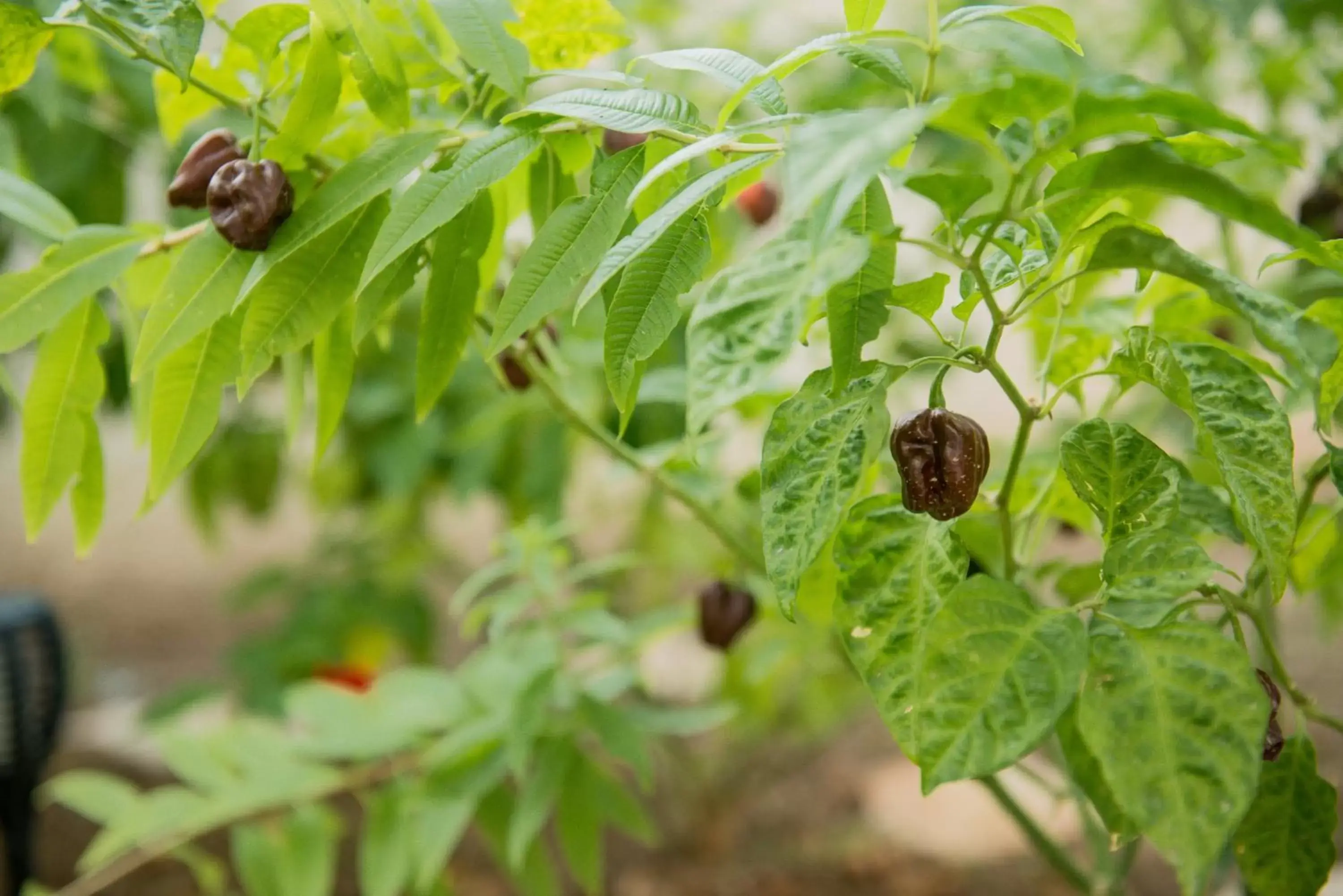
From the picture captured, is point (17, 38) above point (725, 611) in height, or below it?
above

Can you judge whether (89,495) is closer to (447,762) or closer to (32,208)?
(32,208)

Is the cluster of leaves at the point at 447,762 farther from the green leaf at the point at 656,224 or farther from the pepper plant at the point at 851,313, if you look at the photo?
the green leaf at the point at 656,224

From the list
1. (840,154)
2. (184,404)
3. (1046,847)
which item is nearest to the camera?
(840,154)

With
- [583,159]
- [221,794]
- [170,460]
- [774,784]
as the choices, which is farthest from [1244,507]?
[774,784]

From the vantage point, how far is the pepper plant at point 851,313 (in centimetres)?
33

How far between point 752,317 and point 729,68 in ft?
0.53

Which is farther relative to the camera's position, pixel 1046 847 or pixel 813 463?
pixel 1046 847

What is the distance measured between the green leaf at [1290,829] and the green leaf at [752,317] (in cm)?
32

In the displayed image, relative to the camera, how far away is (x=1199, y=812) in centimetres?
32

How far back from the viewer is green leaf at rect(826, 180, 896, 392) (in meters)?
0.40

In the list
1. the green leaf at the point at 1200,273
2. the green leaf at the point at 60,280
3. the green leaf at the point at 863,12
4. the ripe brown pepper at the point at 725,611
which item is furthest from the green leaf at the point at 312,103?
the ripe brown pepper at the point at 725,611

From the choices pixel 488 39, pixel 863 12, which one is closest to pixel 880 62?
pixel 863 12

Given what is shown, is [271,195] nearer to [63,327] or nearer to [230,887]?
[63,327]

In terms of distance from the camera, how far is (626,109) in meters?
0.44
